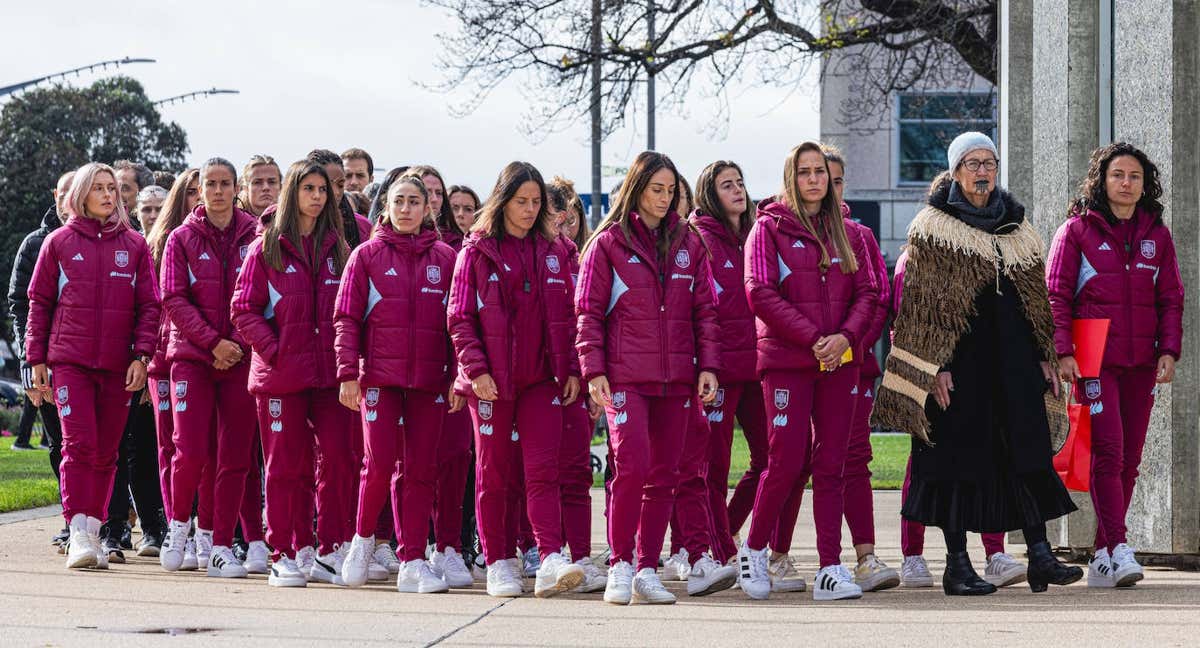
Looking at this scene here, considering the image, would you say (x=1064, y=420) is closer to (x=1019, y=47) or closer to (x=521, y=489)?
(x=521, y=489)

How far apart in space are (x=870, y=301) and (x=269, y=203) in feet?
11.7

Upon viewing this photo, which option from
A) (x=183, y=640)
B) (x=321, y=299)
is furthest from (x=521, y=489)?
(x=183, y=640)

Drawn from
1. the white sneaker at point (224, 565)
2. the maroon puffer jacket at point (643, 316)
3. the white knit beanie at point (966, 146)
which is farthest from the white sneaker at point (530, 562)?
the white knit beanie at point (966, 146)

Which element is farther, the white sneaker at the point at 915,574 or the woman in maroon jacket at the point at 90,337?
the woman in maroon jacket at the point at 90,337

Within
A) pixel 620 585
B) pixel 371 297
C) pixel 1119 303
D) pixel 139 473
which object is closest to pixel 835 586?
pixel 620 585

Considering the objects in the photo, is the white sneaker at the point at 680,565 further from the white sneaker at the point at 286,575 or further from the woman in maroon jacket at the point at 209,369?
the woman in maroon jacket at the point at 209,369

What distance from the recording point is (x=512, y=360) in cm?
879

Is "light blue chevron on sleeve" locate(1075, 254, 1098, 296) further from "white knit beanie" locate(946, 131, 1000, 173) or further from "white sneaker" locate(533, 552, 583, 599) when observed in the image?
"white sneaker" locate(533, 552, 583, 599)

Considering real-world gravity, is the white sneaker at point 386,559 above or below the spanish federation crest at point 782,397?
below

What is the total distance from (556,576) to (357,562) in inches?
45.5

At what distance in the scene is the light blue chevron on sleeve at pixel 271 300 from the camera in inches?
Answer: 372

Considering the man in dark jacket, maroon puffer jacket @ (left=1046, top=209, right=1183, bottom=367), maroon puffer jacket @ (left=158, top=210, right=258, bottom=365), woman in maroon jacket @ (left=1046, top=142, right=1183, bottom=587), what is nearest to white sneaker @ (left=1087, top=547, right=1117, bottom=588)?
woman in maroon jacket @ (left=1046, top=142, right=1183, bottom=587)

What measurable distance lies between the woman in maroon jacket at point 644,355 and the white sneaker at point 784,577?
0.88 metres

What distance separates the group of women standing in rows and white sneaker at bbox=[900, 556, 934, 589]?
10.1 inches
